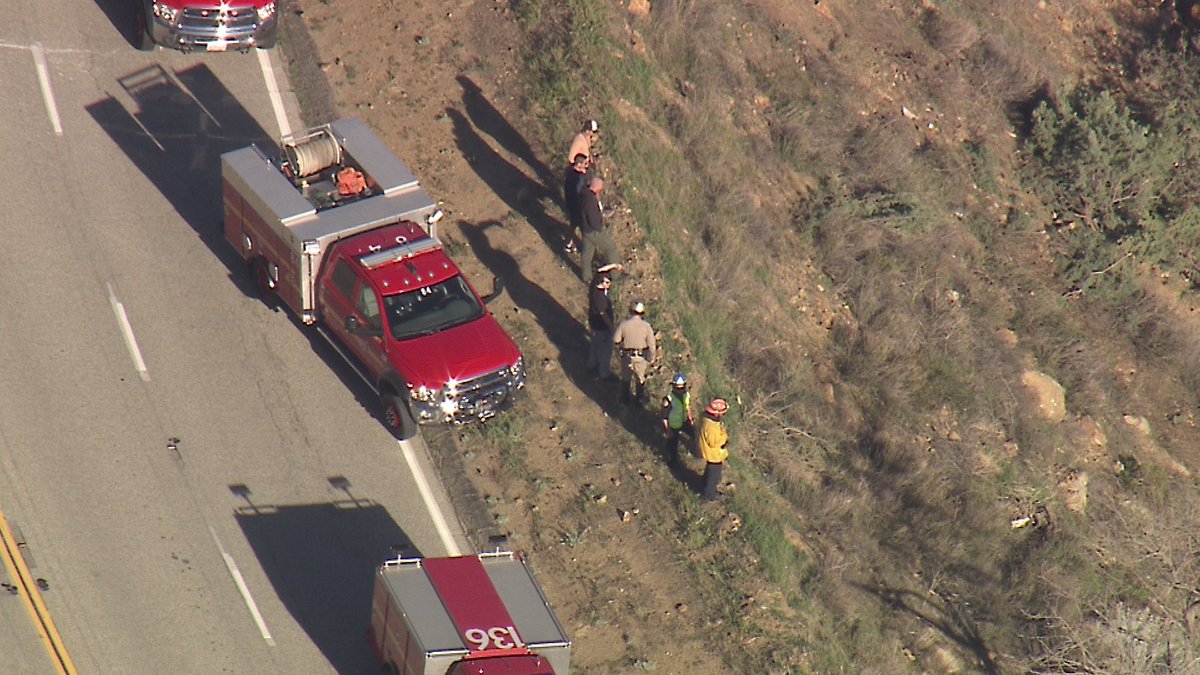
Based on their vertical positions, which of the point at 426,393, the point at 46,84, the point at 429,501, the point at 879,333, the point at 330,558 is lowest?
the point at 879,333

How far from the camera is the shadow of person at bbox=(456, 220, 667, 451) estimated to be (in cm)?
2089

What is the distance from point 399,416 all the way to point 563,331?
3.52 m

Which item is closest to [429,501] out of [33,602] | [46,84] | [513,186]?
[33,602]

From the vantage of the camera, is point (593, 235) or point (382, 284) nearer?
point (382, 284)

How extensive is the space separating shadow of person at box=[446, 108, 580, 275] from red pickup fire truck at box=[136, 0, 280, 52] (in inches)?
131

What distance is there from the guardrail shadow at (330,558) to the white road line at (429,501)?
1.38 feet

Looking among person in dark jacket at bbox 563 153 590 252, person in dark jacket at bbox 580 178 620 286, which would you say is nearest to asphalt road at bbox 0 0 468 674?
person in dark jacket at bbox 580 178 620 286

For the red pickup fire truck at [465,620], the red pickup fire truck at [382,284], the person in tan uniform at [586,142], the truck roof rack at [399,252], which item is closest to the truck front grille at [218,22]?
the red pickup fire truck at [382,284]

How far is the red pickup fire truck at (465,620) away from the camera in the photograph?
15.2 m

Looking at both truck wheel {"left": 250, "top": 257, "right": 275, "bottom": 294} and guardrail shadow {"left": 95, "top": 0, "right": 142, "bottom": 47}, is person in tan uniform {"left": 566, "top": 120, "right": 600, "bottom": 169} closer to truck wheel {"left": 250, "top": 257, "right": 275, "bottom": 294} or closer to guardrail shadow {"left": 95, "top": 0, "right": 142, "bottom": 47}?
truck wheel {"left": 250, "top": 257, "right": 275, "bottom": 294}

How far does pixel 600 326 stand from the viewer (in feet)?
67.8

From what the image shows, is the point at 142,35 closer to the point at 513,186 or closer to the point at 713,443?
the point at 513,186

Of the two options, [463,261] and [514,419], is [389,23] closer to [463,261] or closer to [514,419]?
[463,261]

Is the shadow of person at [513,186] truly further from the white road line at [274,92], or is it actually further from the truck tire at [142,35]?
the truck tire at [142,35]
